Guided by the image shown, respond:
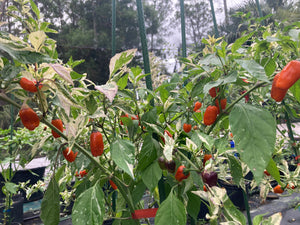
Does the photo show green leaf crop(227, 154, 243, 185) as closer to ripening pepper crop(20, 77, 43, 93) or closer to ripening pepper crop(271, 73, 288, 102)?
ripening pepper crop(271, 73, 288, 102)

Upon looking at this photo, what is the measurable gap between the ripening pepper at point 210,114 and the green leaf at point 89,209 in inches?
10.0

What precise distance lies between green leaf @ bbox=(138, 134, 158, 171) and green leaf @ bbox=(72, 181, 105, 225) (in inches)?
3.6

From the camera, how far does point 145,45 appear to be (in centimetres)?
55

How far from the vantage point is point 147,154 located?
0.46 m

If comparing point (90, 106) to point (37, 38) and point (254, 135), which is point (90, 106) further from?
point (254, 135)

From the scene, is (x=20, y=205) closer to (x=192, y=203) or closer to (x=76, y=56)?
(x=192, y=203)

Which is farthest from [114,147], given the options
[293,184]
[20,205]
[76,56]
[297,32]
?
[76,56]

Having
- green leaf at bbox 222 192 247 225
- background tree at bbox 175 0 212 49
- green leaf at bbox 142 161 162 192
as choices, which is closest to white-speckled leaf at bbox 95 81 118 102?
green leaf at bbox 142 161 162 192

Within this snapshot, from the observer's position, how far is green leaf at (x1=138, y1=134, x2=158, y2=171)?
459 millimetres

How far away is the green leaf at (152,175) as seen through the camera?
0.44m

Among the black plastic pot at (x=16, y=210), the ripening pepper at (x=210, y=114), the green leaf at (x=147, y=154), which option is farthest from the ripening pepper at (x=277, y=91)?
the black plastic pot at (x=16, y=210)

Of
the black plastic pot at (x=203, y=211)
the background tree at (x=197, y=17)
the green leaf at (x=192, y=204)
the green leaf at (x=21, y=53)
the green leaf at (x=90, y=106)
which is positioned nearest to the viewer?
the green leaf at (x=21, y=53)

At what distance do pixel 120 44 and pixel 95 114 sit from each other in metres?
5.95

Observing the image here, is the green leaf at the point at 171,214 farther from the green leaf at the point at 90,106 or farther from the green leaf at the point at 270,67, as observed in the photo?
the green leaf at the point at 270,67
